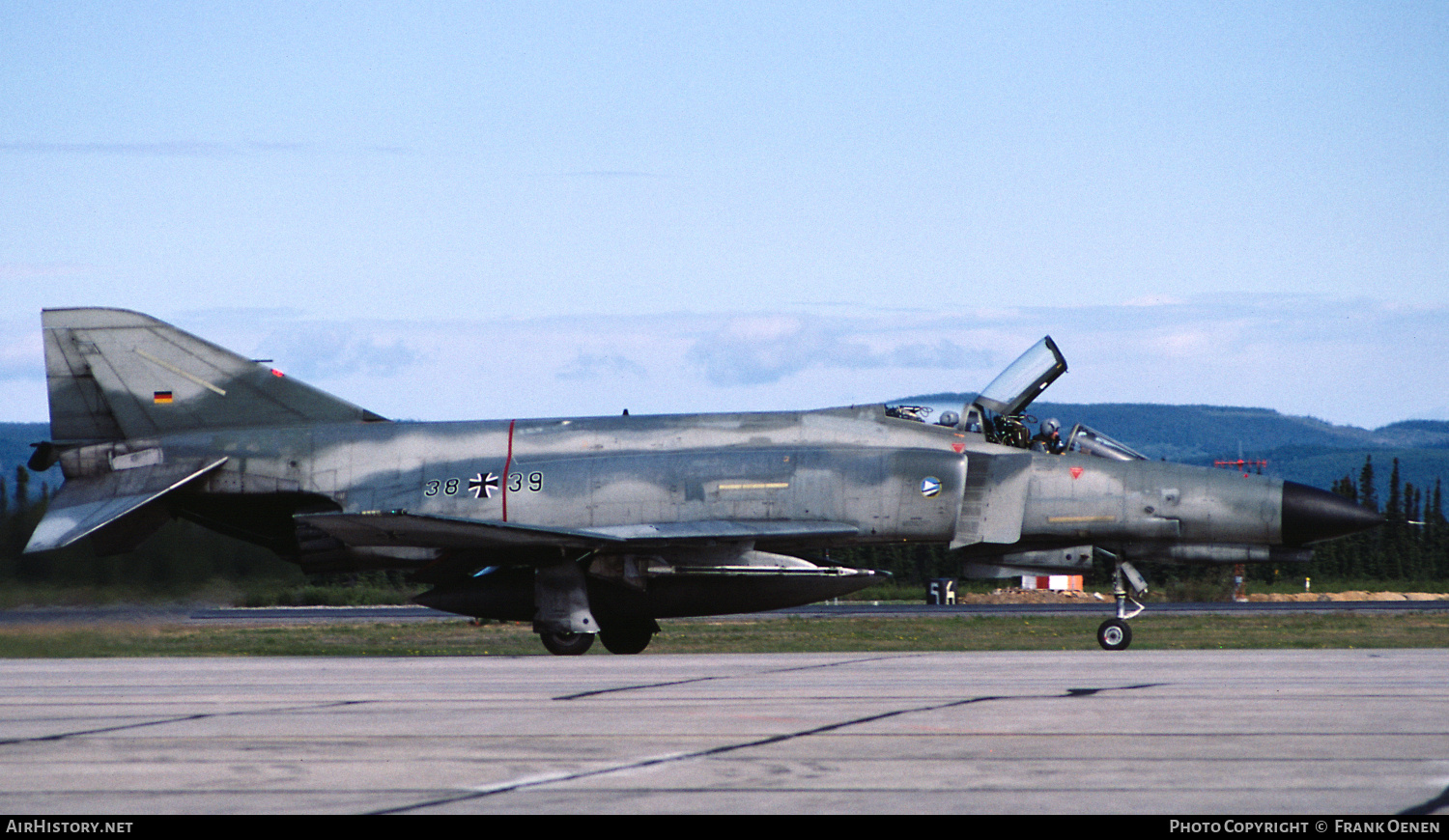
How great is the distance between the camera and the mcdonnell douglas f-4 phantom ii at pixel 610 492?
1636cm

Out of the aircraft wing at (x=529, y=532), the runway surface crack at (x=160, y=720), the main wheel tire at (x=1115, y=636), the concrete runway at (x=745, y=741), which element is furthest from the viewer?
the main wheel tire at (x=1115, y=636)

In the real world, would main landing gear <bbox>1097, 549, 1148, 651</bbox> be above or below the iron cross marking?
below

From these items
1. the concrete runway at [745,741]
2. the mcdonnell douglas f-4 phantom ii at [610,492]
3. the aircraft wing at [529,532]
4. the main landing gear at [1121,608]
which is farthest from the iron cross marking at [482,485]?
the main landing gear at [1121,608]

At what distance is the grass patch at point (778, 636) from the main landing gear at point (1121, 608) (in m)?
1.29

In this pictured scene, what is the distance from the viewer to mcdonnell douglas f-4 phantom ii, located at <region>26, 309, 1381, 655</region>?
16.4 metres

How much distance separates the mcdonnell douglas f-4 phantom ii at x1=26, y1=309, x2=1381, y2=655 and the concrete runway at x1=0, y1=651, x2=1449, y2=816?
2877 millimetres

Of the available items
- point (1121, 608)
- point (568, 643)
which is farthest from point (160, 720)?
point (1121, 608)

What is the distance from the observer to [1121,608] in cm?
1647

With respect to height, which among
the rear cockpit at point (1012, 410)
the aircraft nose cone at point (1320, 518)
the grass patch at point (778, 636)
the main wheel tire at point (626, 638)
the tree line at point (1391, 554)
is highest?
the rear cockpit at point (1012, 410)

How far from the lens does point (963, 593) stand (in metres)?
51.6

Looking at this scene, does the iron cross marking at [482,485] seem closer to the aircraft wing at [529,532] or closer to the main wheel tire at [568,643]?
the aircraft wing at [529,532]

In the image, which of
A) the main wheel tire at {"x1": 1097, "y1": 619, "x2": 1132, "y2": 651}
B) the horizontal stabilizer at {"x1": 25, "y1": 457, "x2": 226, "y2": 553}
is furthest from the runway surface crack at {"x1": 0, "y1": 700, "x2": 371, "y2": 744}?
the main wheel tire at {"x1": 1097, "y1": 619, "x2": 1132, "y2": 651}

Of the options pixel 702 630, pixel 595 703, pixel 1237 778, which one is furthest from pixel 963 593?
pixel 1237 778

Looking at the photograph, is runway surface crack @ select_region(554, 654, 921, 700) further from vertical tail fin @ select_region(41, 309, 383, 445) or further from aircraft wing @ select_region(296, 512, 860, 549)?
vertical tail fin @ select_region(41, 309, 383, 445)
